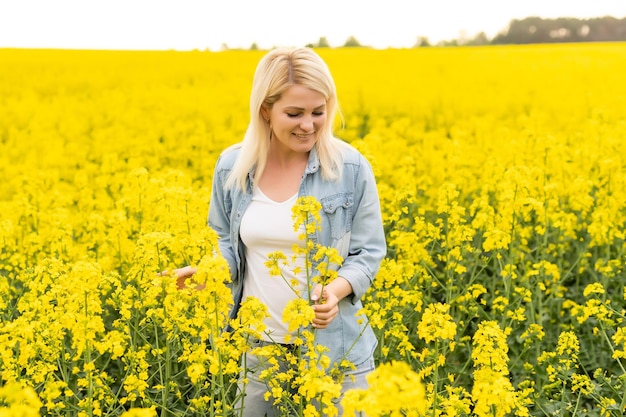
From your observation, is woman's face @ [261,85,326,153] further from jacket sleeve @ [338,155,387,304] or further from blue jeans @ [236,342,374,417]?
blue jeans @ [236,342,374,417]

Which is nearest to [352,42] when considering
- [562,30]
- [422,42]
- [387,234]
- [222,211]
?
[422,42]

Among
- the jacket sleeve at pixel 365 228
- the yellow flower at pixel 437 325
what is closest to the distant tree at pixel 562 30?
Answer: the jacket sleeve at pixel 365 228

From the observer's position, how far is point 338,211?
134 inches

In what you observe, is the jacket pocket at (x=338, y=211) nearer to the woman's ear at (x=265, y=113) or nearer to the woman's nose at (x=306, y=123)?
the woman's nose at (x=306, y=123)

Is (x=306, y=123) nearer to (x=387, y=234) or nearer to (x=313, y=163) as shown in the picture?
(x=313, y=163)

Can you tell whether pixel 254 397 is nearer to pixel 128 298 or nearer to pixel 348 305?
pixel 348 305

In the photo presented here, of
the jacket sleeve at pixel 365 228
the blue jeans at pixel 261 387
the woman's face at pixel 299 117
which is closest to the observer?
the woman's face at pixel 299 117

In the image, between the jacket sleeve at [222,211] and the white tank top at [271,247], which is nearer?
the white tank top at [271,247]

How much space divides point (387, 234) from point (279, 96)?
133 inches

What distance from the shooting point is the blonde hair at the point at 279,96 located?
3271mm

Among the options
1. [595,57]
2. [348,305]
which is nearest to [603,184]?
[348,305]

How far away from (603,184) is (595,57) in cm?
1205

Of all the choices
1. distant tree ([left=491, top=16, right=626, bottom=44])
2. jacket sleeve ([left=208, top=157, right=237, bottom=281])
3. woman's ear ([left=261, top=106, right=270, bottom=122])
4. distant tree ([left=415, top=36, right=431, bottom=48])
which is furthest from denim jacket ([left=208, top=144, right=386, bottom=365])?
distant tree ([left=415, top=36, right=431, bottom=48])

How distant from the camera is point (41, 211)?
21.5 ft
